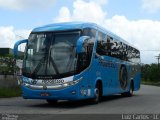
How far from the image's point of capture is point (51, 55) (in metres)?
18.2

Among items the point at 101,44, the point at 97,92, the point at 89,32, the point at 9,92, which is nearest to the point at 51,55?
the point at 89,32

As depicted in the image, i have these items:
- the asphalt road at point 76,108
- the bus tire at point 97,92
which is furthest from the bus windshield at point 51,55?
the bus tire at point 97,92

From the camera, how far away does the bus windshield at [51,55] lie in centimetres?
1795

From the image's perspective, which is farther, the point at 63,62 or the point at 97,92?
the point at 97,92

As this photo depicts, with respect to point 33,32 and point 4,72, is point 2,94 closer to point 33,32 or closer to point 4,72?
point 4,72

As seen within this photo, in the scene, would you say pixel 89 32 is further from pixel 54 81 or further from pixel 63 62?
pixel 54 81

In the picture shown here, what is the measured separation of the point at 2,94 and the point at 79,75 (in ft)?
34.4

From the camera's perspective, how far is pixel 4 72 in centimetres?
3309

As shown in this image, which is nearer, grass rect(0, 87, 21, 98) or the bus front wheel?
the bus front wheel

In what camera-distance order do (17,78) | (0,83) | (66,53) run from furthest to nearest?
(17,78)
(0,83)
(66,53)

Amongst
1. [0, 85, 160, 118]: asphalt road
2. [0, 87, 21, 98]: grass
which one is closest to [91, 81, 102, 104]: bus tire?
[0, 85, 160, 118]: asphalt road

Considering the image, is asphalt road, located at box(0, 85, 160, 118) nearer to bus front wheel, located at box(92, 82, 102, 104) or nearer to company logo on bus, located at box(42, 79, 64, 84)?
bus front wheel, located at box(92, 82, 102, 104)

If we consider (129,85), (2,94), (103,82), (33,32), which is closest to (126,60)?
(129,85)

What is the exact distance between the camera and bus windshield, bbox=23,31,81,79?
707 inches
